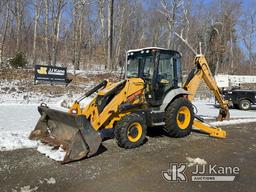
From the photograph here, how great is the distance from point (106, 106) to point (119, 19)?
3323 cm

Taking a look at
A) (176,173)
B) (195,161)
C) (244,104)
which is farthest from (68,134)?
(244,104)

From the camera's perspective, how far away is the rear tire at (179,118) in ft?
27.0

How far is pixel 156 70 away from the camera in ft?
26.6

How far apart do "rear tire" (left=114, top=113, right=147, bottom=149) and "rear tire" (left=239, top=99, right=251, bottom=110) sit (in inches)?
498

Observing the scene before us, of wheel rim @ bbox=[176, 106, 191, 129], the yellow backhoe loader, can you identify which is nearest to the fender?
the yellow backhoe loader

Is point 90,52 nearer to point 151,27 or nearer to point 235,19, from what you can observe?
point 151,27

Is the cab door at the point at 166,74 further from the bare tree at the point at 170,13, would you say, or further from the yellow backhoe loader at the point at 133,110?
the bare tree at the point at 170,13

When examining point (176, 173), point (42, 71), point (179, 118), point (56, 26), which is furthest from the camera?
point (56, 26)

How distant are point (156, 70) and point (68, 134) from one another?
9.31 feet

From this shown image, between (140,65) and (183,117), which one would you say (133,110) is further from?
(183,117)

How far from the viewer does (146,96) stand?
26.7 ft

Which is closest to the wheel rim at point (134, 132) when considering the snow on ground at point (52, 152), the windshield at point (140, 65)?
the windshield at point (140, 65)

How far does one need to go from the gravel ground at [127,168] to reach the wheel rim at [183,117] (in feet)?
1.51

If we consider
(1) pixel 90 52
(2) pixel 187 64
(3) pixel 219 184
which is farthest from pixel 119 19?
(3) pixel 219 184
